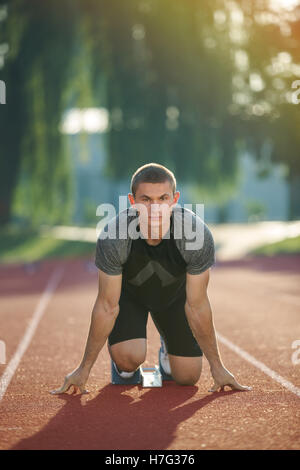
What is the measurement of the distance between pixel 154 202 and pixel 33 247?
21.0 meters

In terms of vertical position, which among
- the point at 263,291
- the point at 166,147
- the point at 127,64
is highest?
the point at 127,64

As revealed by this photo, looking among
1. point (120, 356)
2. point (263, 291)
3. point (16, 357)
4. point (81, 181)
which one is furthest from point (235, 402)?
point (81, 181)

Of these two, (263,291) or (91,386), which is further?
(263,291)

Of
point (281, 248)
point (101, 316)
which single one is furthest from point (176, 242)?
point (281, 248)

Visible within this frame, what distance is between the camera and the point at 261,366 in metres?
5.93

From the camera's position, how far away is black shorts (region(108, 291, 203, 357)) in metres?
5.11

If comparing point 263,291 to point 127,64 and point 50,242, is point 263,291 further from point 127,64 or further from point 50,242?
point 50,242

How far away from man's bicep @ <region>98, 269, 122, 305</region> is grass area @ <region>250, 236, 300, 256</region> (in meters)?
18.0

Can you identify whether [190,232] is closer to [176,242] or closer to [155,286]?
[176,242]

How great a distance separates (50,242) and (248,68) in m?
9.86

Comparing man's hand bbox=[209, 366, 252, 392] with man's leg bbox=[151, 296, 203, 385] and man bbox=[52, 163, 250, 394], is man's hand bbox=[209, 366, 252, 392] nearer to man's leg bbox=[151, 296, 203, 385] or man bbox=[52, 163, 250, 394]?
man bbox=[52, 163, 250, 394]

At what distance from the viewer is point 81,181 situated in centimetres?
5950

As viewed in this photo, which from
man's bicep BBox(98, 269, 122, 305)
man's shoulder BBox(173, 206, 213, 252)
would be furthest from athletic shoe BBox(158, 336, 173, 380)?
man's shoulder BBox(173, 206, 213, 252)

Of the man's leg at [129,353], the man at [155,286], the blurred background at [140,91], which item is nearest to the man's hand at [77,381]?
the man at [155,286]
